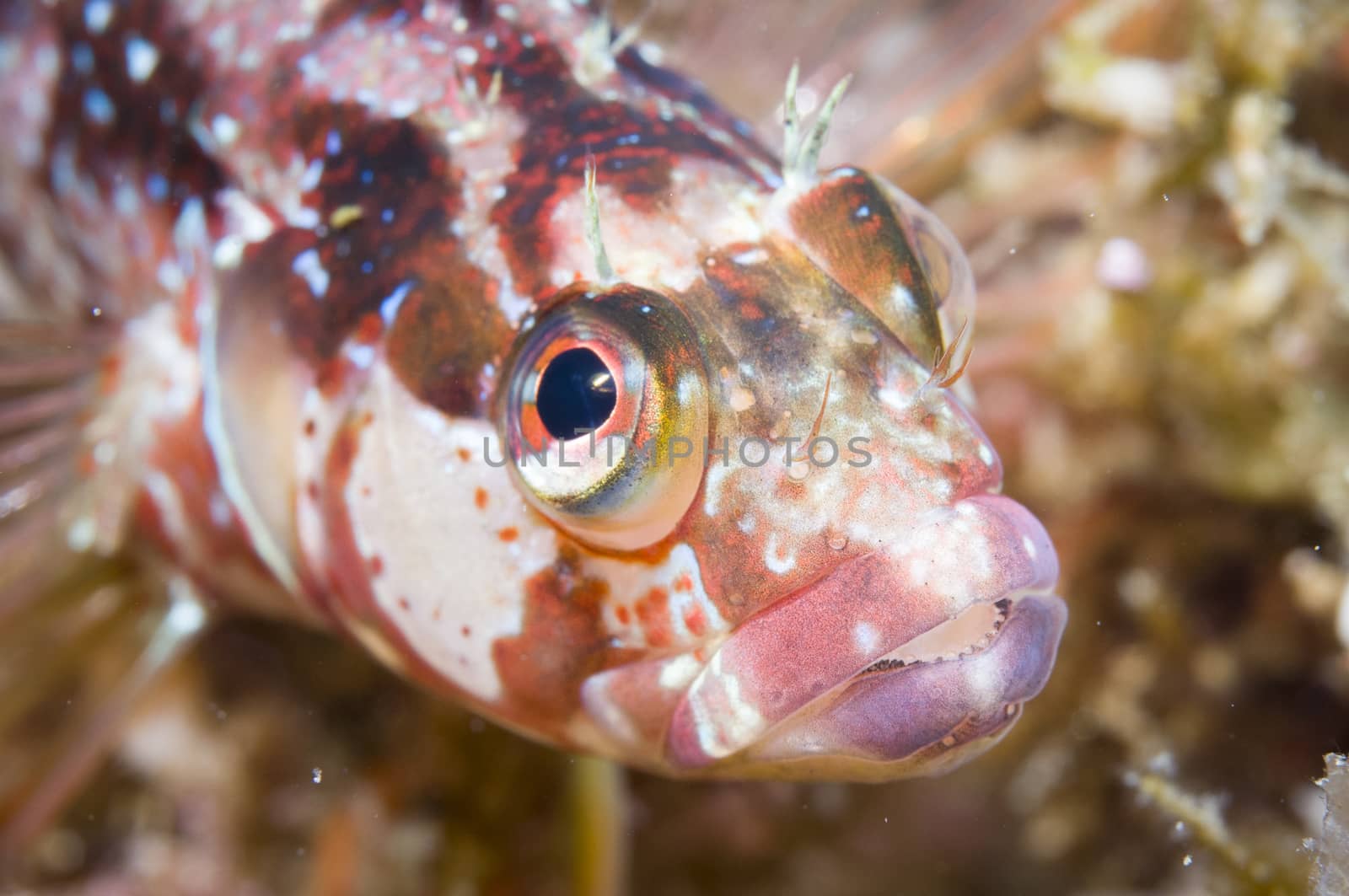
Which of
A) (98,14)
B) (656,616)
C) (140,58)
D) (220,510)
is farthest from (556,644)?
(98,14)

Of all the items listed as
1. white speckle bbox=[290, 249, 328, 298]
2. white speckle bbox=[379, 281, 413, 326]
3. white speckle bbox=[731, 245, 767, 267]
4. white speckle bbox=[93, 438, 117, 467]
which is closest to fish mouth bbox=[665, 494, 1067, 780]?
white speckle bbox=[731, 245, 767, 267]

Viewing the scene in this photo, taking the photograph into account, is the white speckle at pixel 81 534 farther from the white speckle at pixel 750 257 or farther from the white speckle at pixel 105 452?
the white speckle at pixel 750 257

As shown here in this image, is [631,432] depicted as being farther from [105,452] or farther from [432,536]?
[105,452]

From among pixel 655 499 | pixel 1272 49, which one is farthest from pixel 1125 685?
pixel 655 499

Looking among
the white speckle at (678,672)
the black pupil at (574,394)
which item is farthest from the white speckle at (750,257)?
the white speckle at (678,672)

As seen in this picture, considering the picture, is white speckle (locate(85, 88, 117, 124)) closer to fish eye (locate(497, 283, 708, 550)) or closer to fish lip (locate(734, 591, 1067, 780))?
fish eye (locate(497, 283, 708, 550))

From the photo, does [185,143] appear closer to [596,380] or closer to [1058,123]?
[596,380]
